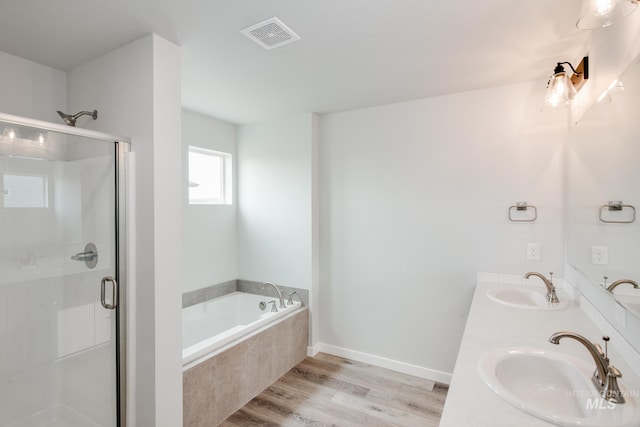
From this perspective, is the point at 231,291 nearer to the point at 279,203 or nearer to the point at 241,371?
the point at 279,203

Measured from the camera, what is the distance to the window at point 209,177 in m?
3.34

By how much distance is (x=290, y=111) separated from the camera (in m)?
3.18

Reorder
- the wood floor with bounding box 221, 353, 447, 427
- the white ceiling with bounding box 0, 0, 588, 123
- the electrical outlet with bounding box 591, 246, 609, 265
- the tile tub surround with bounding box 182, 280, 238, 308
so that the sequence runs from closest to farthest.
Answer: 1. the electrical outlet with bounding box 591, 246, 609, 265
2. the white ceiling with bounding box 0, 0, 588, 123
3. the wood floor with bounding box 221, 353, 447, 427
4. the tile tub surround with bounding box 182, 280, 238, 308

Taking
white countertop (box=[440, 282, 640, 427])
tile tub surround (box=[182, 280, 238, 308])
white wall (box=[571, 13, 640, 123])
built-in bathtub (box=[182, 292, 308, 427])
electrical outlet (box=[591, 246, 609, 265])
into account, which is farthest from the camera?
tile tub surround (box=[182, 280, 238, 308])

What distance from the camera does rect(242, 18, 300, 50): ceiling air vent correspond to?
1.67 m

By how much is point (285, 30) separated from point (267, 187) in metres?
1.96

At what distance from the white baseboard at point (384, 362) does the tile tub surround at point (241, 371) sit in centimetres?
24

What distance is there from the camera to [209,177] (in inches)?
139

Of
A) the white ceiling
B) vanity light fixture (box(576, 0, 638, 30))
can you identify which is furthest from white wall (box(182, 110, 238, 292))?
vanity light fixture (box(576, 0, 638, 30))

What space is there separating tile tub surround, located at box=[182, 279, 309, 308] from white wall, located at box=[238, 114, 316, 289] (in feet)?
0.21

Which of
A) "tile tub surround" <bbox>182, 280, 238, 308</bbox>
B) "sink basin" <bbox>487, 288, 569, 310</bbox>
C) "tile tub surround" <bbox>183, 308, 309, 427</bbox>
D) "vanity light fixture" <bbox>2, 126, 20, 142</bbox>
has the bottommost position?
"tile tub surround" <bbox>183, 308, 309, 427</bbox>

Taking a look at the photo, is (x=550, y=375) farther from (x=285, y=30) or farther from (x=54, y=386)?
(x=54, y=386)

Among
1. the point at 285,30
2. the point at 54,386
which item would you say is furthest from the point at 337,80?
the point at 54,386

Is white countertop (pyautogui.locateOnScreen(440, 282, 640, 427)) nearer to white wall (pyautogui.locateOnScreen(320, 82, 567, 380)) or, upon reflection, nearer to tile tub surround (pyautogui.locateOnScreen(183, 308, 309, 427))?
white wall (pyautogui.locateOnScreen(320, 82, 567, 380))
